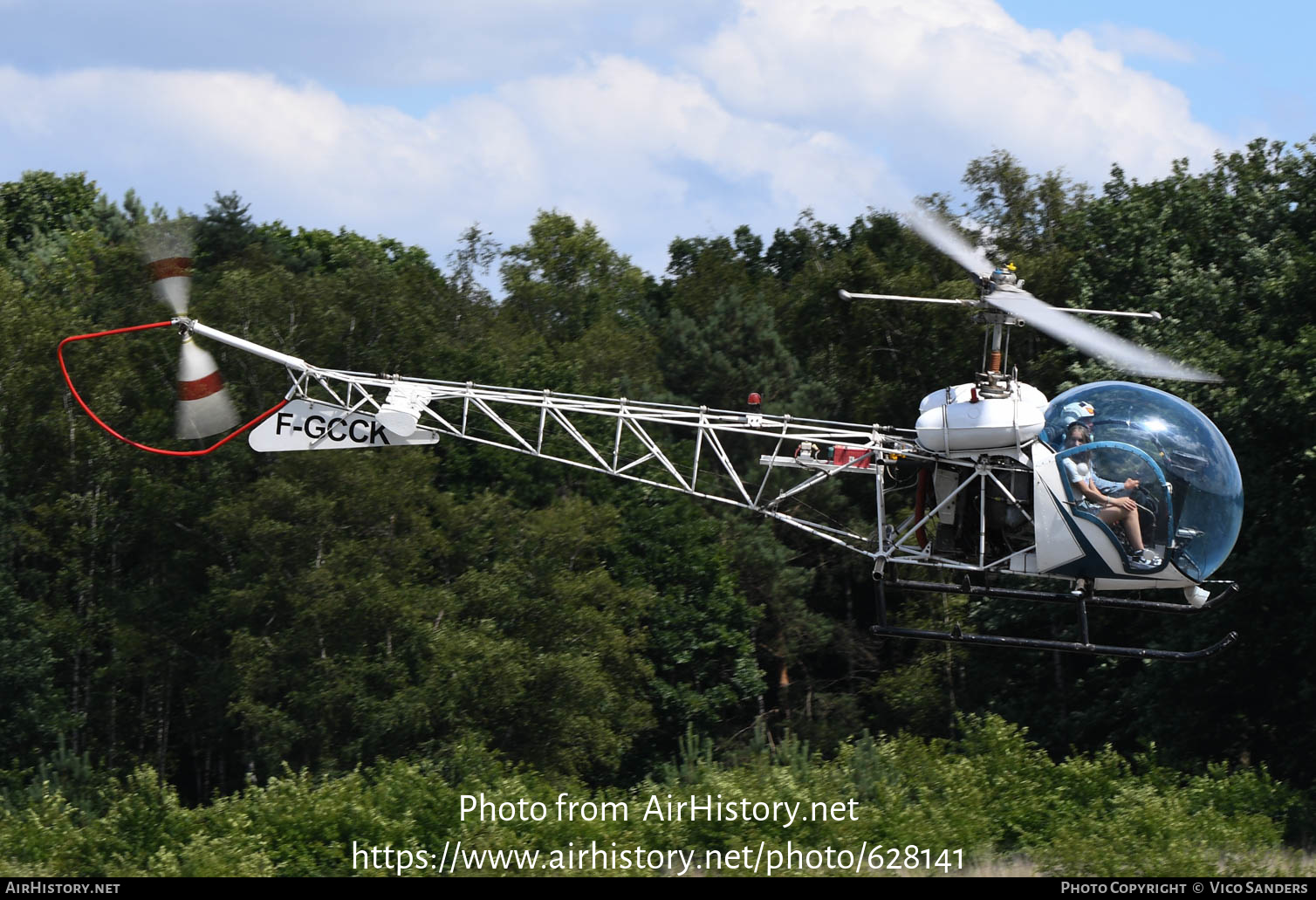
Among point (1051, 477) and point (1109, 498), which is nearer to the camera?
point (1109, 498)

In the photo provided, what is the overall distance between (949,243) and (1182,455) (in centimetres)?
295

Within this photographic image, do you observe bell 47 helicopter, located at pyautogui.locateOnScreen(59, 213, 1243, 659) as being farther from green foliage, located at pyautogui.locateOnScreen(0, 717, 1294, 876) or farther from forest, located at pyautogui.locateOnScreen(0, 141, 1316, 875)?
forest, located at pyautogui.locateOnScreen(0, 141, 1316, 875)

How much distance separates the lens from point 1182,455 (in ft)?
47.5

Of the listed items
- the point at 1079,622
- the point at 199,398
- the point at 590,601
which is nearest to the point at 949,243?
the point at 1079,622

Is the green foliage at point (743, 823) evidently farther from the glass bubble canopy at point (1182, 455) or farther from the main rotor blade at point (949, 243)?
the main rotor blade at point (949, 243)

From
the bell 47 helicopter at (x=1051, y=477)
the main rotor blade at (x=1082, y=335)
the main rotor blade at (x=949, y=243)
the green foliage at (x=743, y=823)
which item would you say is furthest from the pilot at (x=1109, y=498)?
the green foliage at (x=743, y=823)

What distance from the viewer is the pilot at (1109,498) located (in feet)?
47.6

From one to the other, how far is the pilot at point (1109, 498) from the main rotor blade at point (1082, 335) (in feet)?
2.47

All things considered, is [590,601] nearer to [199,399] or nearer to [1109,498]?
[199,399]

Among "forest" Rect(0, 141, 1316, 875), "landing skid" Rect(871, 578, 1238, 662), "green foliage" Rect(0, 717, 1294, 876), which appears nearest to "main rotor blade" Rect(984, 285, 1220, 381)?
"landing skid" Rect(871, 578, 1238, 662)

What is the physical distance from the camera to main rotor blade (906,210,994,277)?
1440cm

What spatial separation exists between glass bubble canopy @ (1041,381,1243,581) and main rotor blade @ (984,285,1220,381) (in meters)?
0.27
